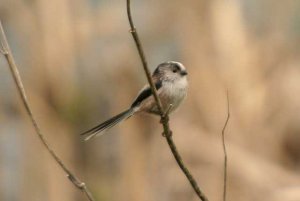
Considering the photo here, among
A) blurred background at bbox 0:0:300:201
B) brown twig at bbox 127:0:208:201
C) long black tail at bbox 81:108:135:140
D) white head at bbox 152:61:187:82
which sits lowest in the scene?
blurred background at bbox 0:0:300:201

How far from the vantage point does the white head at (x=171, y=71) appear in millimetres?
1749

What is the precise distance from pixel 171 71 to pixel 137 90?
1.22 meters

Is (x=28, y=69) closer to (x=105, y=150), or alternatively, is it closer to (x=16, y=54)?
(x=16, y=54)

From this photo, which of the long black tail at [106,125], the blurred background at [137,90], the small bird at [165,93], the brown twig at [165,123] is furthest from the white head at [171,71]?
the blurred background at [137,90]

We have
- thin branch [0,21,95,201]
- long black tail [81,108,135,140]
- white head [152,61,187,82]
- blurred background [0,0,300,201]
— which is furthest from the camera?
blurred background [0,0,300,201]

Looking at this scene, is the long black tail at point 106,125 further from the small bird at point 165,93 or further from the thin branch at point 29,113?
the thin branch at point 29,113

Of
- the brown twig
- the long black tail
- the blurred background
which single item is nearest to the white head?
the long black tail

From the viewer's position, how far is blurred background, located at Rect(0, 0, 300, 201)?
2.94 metres

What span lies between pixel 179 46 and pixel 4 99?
2.08 ft

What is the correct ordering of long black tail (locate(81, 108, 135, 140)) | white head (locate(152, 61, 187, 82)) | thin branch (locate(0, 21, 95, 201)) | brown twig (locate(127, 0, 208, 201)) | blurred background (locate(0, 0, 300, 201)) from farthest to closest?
blurred background (locate(0, 0, 300, 201)) → white head (locate(152, 61, 187, 82)) → long black tail (locate(81, 108, 135, 140)) → thin branch (locate(0, 21, 95, 201)) → brown twig (locate(127, 0, 208, 201))

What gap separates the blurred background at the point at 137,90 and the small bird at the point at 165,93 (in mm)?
1115

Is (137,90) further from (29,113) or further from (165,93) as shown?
(29,113)

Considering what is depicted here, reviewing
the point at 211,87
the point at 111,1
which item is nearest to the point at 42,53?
the point at 111,1

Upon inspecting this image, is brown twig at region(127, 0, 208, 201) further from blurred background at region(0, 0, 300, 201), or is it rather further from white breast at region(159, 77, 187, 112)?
blurred background at region(0, 0, 300, 201)
